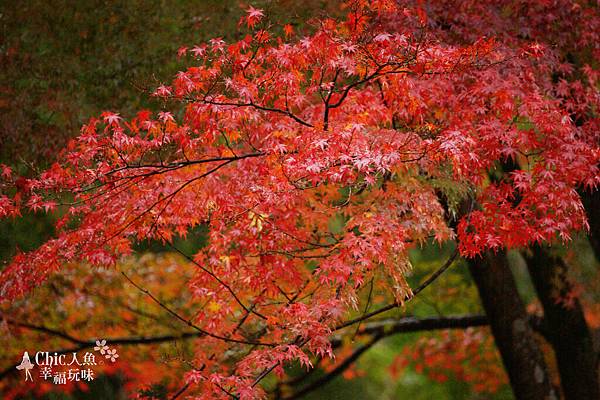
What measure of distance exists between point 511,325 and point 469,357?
3784mm

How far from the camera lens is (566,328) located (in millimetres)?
7562

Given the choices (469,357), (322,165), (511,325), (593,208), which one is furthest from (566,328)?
(322,165)

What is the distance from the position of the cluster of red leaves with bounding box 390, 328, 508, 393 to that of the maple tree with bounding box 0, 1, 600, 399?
5.46 m

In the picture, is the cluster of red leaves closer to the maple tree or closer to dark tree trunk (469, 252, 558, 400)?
dark tree trunk (469, 252, 558, 400)

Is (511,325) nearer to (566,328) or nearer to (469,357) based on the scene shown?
(566,328)

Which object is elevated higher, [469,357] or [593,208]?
[593,208]

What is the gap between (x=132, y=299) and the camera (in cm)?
968

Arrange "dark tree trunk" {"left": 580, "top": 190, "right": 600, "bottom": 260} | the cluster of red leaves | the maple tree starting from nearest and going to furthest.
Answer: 1. the maple tree
2. "dark tree trunk" {"left": 580, "top": 190, "right": 600, "bottom": 260}
3. the cluster of red leaves

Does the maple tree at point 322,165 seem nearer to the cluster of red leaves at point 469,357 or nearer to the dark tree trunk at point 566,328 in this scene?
the dark tree trunk at point 566,328

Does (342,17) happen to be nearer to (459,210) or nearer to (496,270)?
(459,210)

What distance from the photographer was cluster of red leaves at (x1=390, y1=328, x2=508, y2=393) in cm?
1030

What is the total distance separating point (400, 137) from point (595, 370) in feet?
15.5

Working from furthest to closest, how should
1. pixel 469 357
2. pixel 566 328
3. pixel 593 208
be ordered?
pixel 469 357 < pixel 566 328 < pixel 593 208

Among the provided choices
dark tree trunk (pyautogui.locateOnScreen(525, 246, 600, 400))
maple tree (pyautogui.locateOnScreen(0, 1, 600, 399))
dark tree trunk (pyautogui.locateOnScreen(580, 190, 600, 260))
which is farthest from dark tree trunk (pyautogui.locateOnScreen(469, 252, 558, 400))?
maple tree (pyautogui.locateOnScreen(0, 1, 600, 399))
